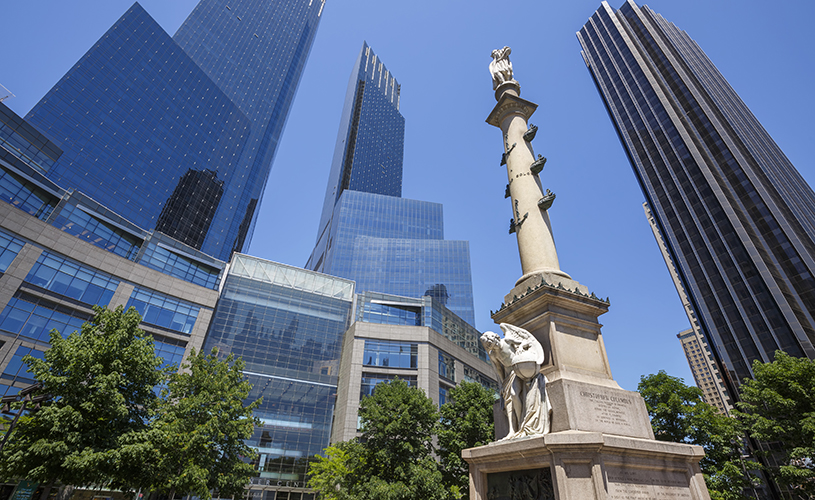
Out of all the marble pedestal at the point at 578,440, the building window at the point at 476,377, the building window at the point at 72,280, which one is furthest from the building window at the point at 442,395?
the marble pedestal at the point at 578,440

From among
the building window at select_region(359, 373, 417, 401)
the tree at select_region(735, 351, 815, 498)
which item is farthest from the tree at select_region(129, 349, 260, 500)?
the tree at select_region(735, 351, 815, 498)

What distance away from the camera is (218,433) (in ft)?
71.9

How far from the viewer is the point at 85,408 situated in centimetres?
1641

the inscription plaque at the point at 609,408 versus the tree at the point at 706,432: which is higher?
the tree at the point at 706,432

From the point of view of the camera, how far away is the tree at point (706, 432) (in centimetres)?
2292

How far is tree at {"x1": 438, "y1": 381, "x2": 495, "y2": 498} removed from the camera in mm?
27328

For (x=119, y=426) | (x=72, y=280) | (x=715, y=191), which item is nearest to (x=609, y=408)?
(x=119, y=426)

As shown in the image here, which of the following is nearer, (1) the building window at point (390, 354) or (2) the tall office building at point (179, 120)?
(1) the building window at point (390, 354)

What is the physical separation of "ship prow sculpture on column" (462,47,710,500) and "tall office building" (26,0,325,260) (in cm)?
8243

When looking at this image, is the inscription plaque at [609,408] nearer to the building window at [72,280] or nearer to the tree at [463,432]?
the tree at [463,432]

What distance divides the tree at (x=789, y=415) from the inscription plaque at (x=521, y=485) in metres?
21.7

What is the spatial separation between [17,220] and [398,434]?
37.5 m

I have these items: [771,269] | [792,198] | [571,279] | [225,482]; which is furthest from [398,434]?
[792,198]

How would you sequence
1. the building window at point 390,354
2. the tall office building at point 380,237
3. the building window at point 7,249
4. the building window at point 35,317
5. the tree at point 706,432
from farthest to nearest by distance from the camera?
1. the tall office building at point 380,237
2. the building window at point 390,354
3. the building window at point 7,249
4. the building window at point 35,317
5. the tree at point 706,432
